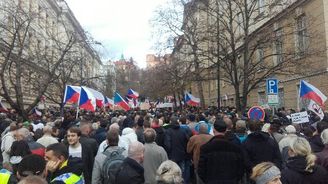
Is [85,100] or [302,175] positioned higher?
[85,100]

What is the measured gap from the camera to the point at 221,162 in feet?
21.4

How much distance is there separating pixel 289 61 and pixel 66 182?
19.8 m

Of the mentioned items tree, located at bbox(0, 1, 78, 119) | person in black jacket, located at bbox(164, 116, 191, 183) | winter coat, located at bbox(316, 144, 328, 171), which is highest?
tree, located at bbox(0, 1, 78, 119)

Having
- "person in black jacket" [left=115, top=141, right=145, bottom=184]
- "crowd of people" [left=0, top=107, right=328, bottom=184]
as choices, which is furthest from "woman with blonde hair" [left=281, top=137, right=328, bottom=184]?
"person in black jacket" [left=115, top=141, right=145, bottom=184]

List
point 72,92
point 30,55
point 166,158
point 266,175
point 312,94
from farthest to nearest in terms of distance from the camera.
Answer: point 30,55, point 72,92, point 312,94, point 166,158, point 266,175

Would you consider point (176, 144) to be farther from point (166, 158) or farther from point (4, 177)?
point (4, 177)

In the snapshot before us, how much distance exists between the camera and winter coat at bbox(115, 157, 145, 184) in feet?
18.2

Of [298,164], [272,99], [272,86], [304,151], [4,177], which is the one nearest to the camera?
[4,177]

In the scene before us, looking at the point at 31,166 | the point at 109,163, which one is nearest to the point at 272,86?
the point at 109,163

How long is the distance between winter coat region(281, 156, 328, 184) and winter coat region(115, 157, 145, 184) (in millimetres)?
1878

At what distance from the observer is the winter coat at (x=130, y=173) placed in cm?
554

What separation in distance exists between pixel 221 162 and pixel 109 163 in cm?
175

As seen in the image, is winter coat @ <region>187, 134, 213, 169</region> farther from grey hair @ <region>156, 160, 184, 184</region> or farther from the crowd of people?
grey hair @ <region>156, 160, 184, 184</region>

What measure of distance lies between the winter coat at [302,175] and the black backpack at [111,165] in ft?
7.66
